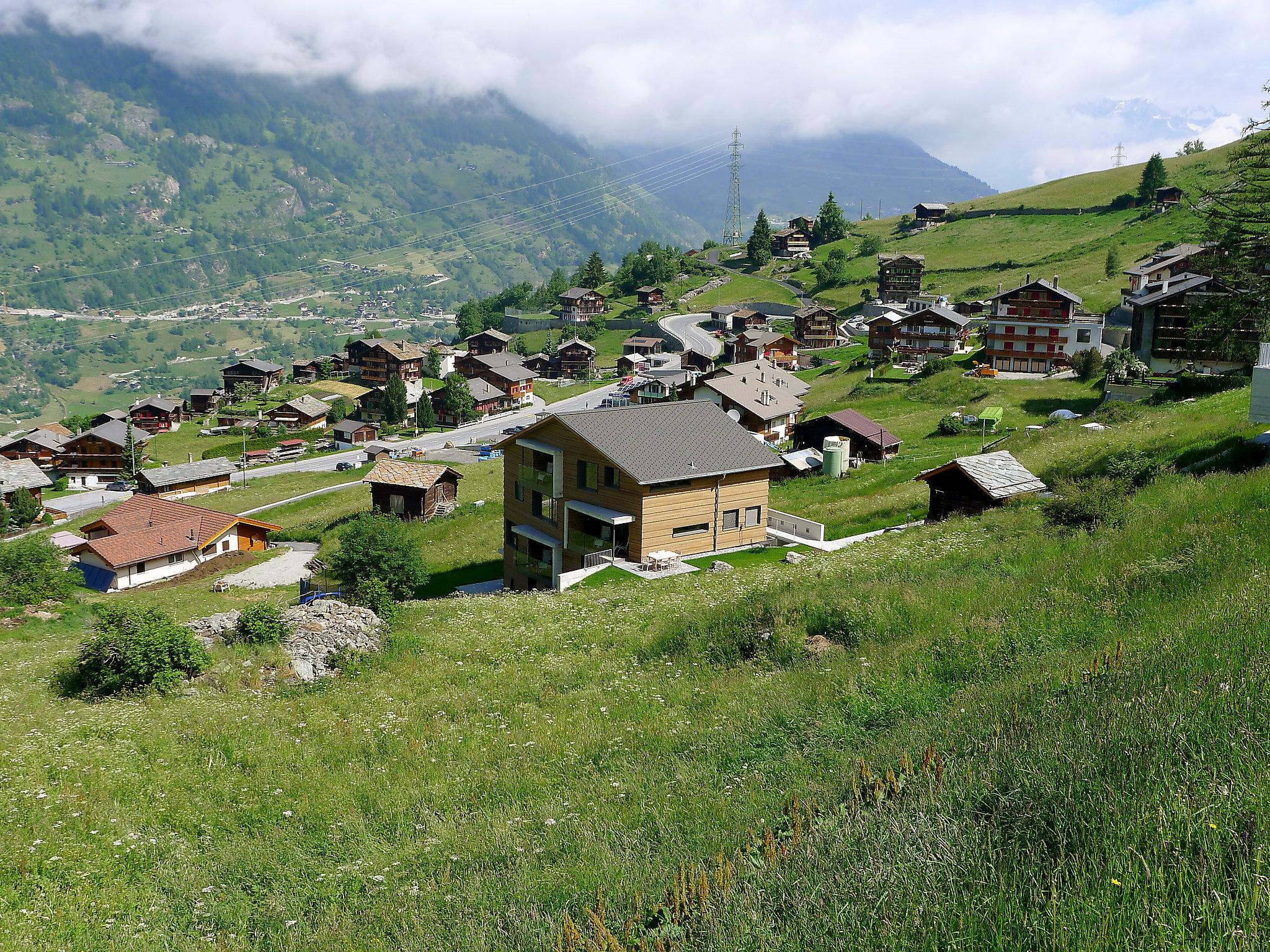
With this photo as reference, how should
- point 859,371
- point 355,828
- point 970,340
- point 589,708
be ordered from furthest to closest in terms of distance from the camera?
point 970,340, point 859,371, point 589,708, point 355,828

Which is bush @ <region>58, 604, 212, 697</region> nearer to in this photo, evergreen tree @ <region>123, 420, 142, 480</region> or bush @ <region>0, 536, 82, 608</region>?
bush @ <region>0, 536, 82, 608</region>

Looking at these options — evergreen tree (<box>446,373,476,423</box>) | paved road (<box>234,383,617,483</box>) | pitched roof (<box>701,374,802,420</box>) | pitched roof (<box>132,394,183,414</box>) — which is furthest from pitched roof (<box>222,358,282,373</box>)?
pitched roof (<box>701,374,802,420</box>)

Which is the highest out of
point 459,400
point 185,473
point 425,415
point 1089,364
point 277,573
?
point 1089,364

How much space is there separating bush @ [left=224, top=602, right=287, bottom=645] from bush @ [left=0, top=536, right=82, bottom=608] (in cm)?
2237

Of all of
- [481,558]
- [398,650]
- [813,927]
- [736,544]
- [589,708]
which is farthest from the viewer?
[481,558]

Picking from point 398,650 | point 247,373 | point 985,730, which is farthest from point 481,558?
point 247,373

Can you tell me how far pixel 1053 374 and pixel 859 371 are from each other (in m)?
24.3

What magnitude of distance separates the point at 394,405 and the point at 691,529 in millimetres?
102403

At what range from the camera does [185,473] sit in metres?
92.6

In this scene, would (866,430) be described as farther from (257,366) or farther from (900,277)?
(257,366)

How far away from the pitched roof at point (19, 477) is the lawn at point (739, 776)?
76.9m

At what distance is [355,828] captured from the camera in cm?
1113

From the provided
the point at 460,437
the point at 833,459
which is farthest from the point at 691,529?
the point at 460,437

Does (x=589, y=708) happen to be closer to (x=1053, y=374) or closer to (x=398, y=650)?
(x=398, y=650)
